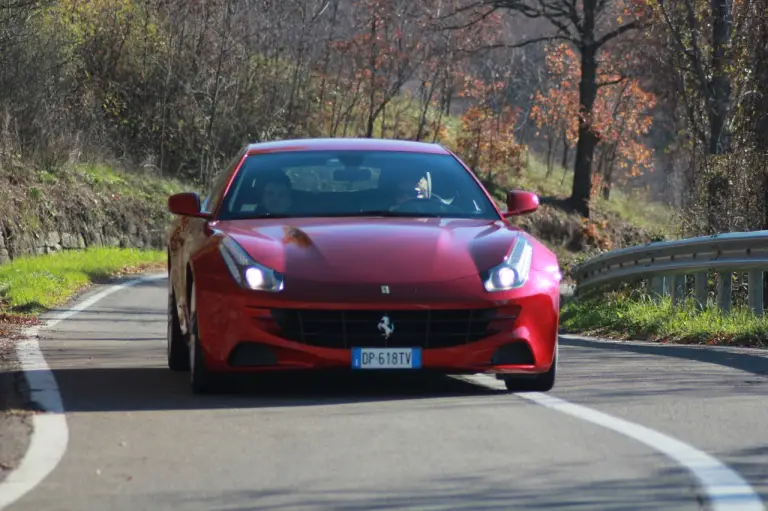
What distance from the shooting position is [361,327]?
8539mm

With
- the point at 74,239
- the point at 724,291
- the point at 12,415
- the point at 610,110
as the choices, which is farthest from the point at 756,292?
the point at 610,110

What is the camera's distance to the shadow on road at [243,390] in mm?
8438

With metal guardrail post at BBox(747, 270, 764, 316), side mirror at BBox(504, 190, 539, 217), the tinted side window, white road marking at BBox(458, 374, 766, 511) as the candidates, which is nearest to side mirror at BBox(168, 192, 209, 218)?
the tinted side window

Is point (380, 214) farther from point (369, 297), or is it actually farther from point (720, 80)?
point (720, 80)

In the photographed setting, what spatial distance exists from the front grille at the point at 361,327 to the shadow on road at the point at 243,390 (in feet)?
1.03

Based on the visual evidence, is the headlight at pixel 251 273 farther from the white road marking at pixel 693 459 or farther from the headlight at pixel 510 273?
the white road marking at pixel 693 459

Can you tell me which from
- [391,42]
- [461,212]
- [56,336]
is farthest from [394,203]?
[391,42]

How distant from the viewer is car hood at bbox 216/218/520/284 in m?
8.59

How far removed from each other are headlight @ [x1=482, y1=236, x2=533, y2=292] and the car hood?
47 mm

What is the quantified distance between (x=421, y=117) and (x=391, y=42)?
437 centimetres

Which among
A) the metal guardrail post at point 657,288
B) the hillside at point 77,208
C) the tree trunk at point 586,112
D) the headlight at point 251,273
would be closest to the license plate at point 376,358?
the headlight at point 251,273

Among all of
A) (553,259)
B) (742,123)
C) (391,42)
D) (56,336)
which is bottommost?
(56,336)

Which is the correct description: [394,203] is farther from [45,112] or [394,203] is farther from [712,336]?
[45,112]

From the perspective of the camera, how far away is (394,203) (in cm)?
979
